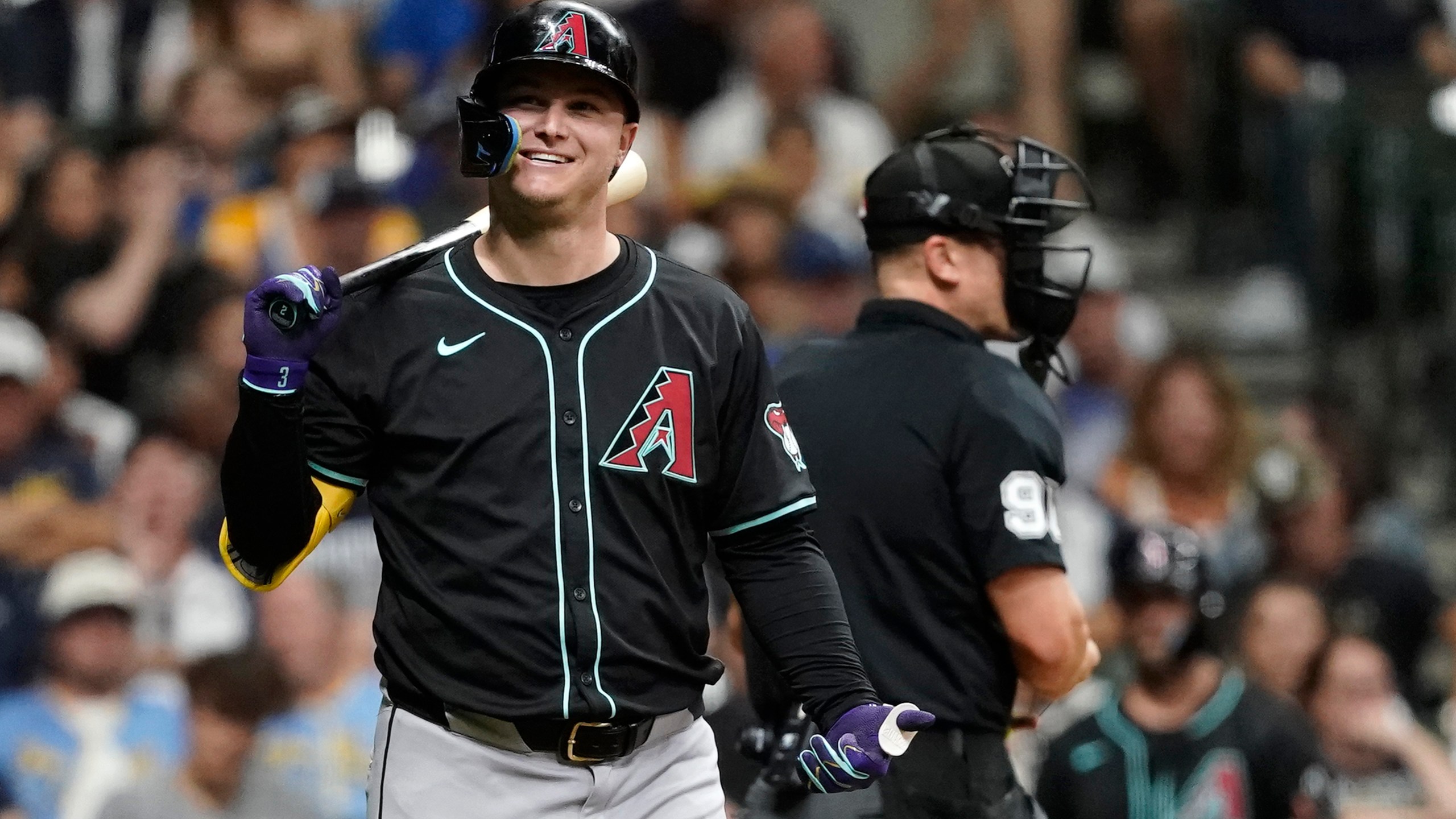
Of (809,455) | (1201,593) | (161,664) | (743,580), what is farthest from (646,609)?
(161,664)

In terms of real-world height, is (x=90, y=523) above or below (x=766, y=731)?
below

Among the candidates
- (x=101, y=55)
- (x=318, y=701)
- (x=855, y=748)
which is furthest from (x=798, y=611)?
(x=101, y=55)

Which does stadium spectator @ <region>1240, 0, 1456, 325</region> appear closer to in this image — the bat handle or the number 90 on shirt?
the number 90 on shirt

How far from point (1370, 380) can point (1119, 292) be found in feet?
3.80

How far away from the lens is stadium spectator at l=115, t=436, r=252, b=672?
660 cm

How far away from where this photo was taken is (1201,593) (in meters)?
5.42

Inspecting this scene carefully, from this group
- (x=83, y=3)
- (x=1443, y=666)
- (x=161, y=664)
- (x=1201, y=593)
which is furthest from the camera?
(x=83, y=3)

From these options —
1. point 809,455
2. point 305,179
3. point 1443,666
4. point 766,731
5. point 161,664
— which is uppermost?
point 809,455

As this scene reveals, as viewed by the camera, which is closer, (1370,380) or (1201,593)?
(1201,593)

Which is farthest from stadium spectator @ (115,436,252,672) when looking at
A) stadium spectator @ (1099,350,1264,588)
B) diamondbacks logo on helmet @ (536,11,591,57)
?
diamondbacks logo on helmet @ (536,11,591,57)

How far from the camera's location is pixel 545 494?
2.96 metres

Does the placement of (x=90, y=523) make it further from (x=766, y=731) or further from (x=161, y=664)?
(x=766, y=731)

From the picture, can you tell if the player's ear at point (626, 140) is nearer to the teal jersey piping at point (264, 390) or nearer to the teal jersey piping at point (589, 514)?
the teal jersey piping at point (589, 514)

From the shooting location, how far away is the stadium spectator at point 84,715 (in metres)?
6.18
